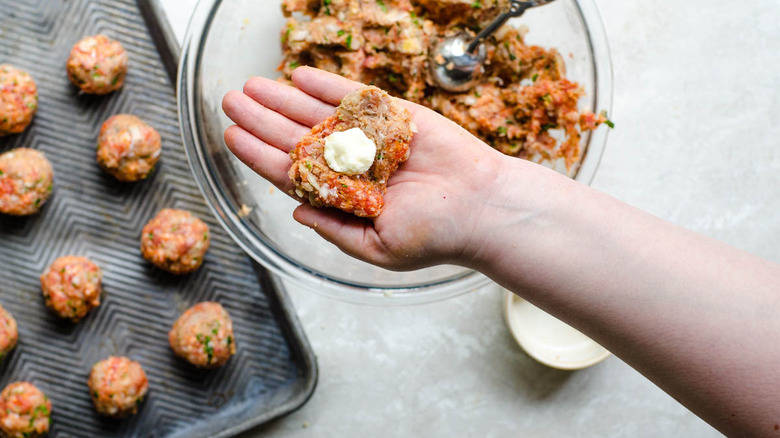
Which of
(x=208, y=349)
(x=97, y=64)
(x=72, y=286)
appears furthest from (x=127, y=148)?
(x=208, y=349)

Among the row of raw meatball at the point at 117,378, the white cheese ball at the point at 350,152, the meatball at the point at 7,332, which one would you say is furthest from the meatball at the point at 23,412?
the white cheese ball at the point at 350,152

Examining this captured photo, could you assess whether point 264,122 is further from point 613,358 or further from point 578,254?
point 613,358

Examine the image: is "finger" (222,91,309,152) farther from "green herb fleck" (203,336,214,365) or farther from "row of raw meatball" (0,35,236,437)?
"green herb fleck" (203,336,214,365)

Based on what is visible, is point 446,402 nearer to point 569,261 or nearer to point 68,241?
point 569,261

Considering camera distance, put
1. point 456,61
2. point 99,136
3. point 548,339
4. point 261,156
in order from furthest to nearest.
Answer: point 548,339
point 99,136
point 456,61
point 261,156

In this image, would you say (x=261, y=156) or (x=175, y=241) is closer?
(x=261, y=156)

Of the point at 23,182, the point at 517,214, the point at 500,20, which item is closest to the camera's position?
the point at 517,214
